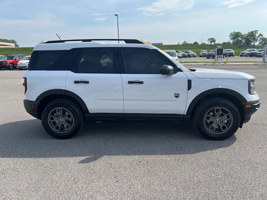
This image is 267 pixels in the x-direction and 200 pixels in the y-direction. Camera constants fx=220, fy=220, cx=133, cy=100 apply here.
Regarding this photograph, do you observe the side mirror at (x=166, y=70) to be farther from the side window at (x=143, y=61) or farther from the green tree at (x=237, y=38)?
the green tree at (x=237, y=38)

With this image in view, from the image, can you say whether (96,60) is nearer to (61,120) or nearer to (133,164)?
(61,120)

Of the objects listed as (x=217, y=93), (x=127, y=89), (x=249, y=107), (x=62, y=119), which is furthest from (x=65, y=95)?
(x=249, y=107)

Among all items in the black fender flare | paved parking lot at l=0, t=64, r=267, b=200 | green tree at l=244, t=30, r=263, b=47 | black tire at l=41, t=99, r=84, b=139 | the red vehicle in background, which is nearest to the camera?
paved parking lot at l=0, t=64, r=267, b=200

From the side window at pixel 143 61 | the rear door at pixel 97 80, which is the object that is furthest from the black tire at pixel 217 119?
the rear door at pixel 97 80

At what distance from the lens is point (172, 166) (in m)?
3.27

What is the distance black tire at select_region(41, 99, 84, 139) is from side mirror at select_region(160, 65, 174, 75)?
5.93 feet

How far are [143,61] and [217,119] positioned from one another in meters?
1.82

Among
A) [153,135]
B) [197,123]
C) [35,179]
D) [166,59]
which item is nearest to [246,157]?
[197,123]

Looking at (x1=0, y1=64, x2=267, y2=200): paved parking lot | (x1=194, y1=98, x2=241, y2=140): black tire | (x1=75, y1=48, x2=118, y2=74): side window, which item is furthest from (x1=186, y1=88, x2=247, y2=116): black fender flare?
(x1=75, y1=48, x2=118, y2=74): side window

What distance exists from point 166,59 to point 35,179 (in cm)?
299

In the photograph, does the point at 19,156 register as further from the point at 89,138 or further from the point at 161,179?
the point at 161,179

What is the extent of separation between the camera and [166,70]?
3996 millimetres

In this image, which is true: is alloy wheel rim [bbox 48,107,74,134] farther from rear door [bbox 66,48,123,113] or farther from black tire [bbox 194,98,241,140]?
black tire [bbox 194,98,241,140]

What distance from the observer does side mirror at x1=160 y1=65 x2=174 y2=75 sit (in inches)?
157
